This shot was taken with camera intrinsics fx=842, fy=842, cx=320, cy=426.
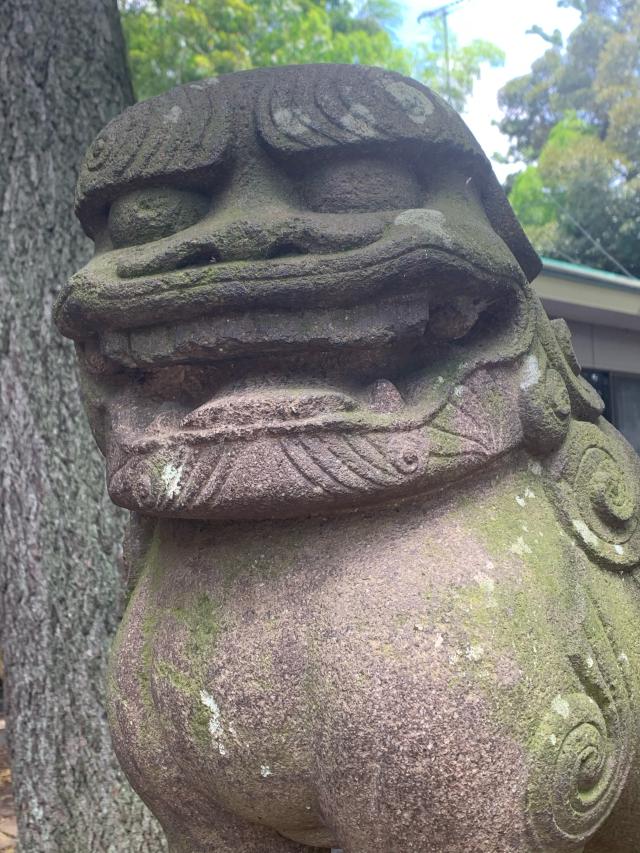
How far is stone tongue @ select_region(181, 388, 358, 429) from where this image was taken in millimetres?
1168

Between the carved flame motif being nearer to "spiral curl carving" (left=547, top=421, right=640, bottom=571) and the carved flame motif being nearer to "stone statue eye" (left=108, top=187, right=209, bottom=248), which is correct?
"spiral curl carving" (left=547, top=421, right=640, bottom=571)

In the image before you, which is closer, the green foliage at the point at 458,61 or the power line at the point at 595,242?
the power line at the point at 595,242

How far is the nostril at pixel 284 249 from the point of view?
1215 mm

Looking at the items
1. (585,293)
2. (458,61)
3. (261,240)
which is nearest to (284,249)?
(261,240)

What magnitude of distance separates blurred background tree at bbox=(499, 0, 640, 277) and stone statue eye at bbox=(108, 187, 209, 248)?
28.0 feet

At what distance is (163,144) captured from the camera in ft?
4.31

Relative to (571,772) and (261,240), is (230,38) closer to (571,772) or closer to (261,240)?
(261,240)

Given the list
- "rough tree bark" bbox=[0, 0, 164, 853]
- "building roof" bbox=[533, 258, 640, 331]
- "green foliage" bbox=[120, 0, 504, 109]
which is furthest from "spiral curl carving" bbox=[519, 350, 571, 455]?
"green foliage" bbox=[120, 0, 504, 109]

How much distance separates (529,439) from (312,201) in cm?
50

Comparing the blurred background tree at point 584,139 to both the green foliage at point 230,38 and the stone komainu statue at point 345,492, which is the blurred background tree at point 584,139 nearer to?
the green foliage at point 230,38

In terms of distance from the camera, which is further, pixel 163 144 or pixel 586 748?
pixel 163 144

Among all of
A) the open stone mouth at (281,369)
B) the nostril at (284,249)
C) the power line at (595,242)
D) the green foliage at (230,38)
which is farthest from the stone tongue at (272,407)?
the power line at (595,242)

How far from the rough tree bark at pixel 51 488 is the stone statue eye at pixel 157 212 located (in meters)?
1.31

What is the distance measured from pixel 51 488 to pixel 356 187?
157cm
